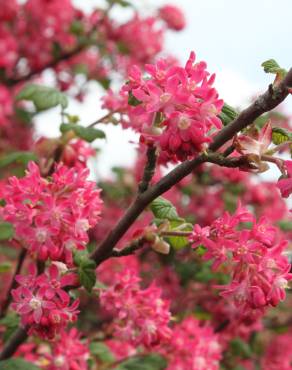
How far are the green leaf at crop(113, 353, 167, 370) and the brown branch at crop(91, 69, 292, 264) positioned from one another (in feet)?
2.90

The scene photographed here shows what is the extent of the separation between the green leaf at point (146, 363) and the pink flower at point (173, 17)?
3195mm

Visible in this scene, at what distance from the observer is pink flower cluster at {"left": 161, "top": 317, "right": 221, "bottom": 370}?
2211mm

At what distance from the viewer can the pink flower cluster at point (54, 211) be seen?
1.41m

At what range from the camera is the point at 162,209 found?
1.56 meters

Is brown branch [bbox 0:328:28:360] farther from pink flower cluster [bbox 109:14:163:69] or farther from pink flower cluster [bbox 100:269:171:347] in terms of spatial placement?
pink flower cluster [bbox 109:14:163:69]

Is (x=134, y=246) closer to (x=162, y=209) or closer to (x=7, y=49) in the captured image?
(x=162, y=209)

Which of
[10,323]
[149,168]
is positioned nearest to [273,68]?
[149,168]

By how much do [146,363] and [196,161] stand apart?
1260 mm

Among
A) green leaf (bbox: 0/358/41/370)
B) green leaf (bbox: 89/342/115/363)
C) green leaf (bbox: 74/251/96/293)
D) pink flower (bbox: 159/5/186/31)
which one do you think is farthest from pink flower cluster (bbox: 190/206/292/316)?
pink flower (bbox: 159/5/186/31)

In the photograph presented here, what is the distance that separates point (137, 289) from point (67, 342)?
35 centimetres

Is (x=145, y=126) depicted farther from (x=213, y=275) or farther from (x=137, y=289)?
(x=213, y=275)

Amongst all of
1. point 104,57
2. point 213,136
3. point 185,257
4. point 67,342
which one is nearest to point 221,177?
point 185,257

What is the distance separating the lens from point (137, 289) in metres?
1.83

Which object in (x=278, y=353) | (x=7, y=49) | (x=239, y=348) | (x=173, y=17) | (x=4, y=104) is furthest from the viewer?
(x=173, y=17)
